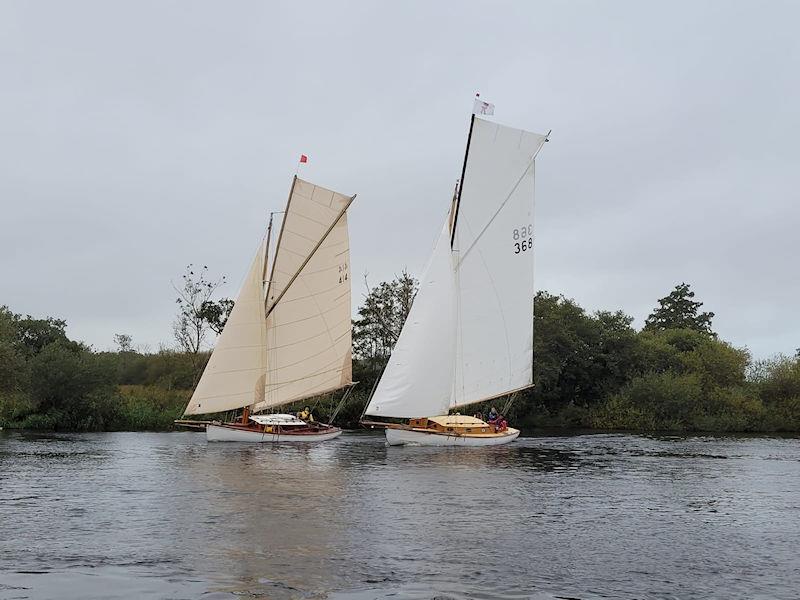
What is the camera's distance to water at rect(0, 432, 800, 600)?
16.3 metres

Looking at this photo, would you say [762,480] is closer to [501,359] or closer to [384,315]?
[501,359]

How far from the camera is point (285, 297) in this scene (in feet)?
186

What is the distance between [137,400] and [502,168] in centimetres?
4166

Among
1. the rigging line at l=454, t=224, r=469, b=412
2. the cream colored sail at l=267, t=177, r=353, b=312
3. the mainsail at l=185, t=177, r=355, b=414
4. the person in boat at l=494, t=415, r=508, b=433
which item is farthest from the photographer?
the cream colored sail at l=267, t=177, r=353, b=312

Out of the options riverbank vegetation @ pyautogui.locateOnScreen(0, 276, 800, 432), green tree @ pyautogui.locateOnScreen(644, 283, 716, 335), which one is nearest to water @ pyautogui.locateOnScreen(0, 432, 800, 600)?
riverbank vegetation @ pyautogui.locateOnScreen(0, 276, 800, 432)

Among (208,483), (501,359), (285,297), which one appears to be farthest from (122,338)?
(208,483)

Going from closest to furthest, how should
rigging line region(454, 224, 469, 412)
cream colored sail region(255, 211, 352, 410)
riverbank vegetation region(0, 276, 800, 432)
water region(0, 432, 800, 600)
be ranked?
water region(0, 432, 800, 600) < rigging line region(454, 224, 469, 412) < cream colored sail region(255, 211, 352, 410) < riverbank vegetation region(0, 276, 800, 432)

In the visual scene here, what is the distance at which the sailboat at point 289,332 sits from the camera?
2117 inches

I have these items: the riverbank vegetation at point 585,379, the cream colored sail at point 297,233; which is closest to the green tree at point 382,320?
the riverbank vegetation at point 585,379

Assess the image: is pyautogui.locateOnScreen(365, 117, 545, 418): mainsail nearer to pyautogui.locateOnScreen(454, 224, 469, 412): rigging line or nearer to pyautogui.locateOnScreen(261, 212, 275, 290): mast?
pyautogui.locateOnScreen(454, 224, 469, 412): rigging line

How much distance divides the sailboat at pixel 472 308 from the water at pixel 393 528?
7.69m

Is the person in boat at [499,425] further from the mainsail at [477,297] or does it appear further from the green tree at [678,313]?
the green tree at [678,313]

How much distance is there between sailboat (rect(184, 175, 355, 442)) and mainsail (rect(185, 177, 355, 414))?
0.22 feet

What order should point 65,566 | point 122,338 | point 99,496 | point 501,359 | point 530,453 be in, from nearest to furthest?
point 65,566
point 99,496
point 530,453
point 501,359
point 122,338
